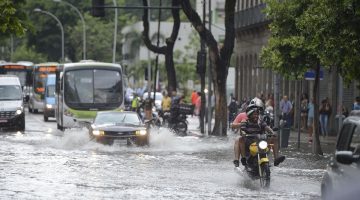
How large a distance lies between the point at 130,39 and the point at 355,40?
4220 inches

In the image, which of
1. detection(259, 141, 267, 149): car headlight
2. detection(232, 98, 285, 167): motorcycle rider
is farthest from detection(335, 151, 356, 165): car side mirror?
detection(232, 98, 285, 167): motorcycle rider

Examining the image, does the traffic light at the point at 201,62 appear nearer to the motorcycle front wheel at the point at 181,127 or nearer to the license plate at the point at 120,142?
the motorcycle front wheel at the point at 181,127

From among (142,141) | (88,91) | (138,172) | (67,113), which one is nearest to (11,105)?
(67,113)

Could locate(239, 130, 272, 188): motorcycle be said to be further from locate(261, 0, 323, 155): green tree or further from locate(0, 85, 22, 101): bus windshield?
locate(0, 85, 22, 101): bus windshield

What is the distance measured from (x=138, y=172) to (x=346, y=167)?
11090mm

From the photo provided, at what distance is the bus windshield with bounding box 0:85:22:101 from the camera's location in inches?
1837

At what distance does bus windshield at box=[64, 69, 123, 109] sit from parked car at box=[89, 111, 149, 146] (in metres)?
11.1

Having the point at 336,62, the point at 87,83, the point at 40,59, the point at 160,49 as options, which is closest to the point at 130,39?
the point at 40,59

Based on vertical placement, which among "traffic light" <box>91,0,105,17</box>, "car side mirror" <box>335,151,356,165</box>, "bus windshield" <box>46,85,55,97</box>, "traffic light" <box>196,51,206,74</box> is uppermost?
"traffic light" <box>91,0,105,17</box>

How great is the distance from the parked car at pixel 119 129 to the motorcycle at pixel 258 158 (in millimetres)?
11202

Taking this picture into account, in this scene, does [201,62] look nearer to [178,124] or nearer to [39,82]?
[178,124]

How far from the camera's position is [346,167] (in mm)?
13398

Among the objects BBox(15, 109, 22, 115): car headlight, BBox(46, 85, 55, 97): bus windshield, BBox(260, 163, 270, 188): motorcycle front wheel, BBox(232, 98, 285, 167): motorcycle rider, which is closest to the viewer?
BBox(260, 163, 270, 188): motorcycle front wheel

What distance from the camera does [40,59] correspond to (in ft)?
371
